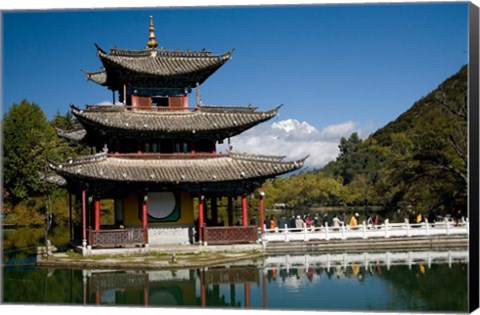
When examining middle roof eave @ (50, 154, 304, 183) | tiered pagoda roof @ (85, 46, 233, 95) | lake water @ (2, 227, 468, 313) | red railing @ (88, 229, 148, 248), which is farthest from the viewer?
tiered pagoda roof @ (85, 46, 233, 95)

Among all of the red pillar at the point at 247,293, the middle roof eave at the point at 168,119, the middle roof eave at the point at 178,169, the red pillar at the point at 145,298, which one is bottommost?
the red pillar at the point at 247,293

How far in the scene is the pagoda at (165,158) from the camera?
78.1 ft

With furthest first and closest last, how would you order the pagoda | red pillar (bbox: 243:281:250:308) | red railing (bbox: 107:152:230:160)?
red railing (bbox: 107:152:230:160)
the pagoda
red pillar (bbox: 243:281:250:308)

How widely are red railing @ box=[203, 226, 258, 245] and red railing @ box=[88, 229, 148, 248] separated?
2104 mm

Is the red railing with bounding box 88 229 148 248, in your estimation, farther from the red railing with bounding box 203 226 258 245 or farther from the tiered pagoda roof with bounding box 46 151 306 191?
the red railing with bounding box 203 226 258 245

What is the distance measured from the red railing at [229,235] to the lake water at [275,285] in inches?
45.8

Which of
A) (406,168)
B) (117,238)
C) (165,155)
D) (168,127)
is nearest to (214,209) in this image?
(165,155)

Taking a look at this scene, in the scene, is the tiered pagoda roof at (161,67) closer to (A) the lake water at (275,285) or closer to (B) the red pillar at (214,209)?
(B) the red pillar at (214,209)

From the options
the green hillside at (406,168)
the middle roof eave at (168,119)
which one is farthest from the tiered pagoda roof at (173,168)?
the green hillside at (406,168)

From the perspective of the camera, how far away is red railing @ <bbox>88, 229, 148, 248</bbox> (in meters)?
23.0

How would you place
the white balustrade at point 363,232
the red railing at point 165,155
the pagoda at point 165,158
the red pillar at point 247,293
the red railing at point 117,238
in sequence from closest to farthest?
the red pillar at point 247,293
the red railing at point 117,238
the pagoda at point 165,158
the red railing at point 165,155
the white balustrade at point 363,232

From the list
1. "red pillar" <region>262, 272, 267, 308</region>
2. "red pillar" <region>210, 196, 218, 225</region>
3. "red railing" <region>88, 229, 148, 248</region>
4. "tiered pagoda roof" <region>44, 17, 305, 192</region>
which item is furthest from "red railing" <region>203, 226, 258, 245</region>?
"red pillar" <region>262, 272, 267, 308</region>

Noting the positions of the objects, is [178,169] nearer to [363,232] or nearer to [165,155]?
[165,155]

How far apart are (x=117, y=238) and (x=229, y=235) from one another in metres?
3.67
